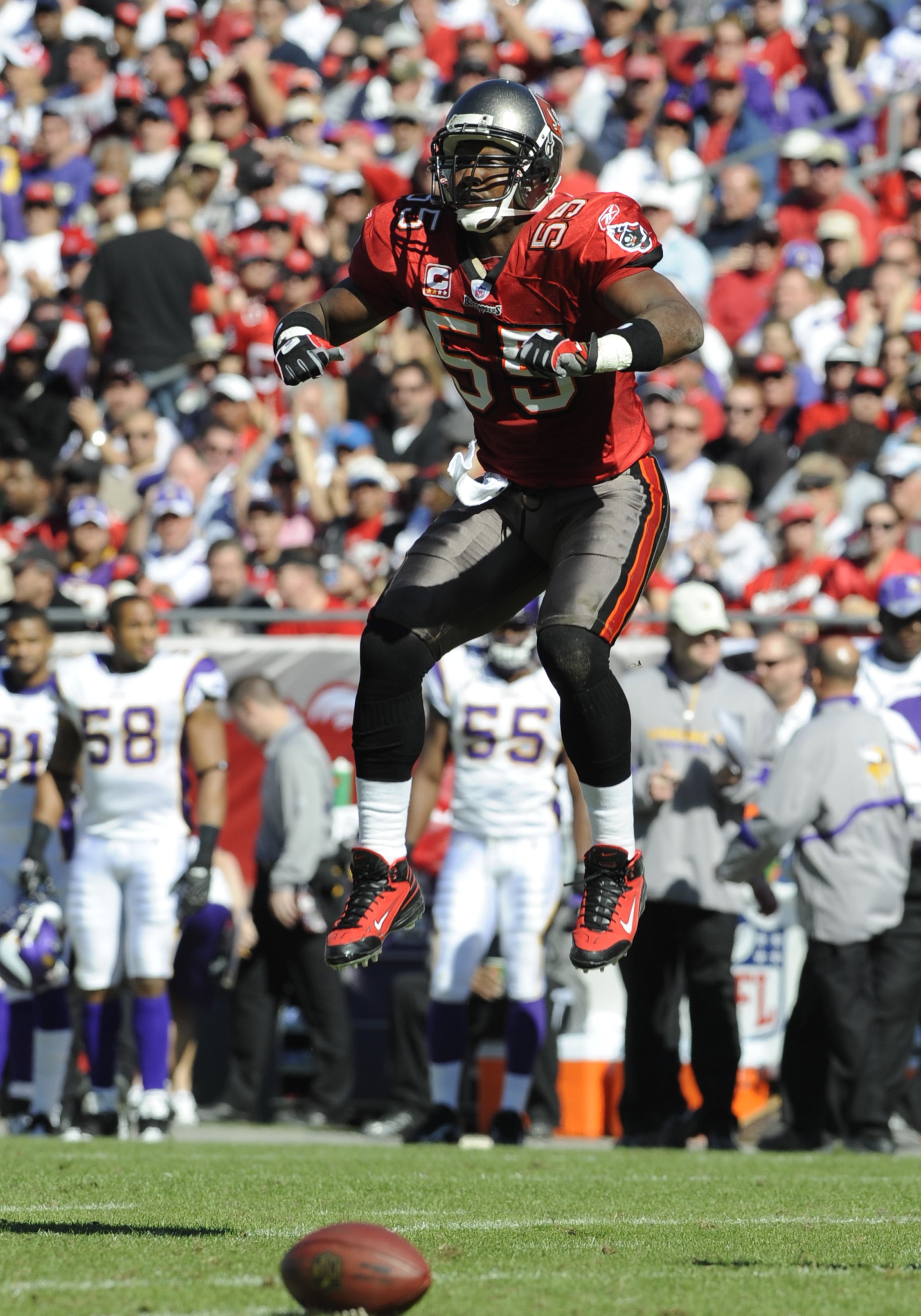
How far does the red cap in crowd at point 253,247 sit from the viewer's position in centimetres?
1304

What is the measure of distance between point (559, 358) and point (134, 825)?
14.7 feet

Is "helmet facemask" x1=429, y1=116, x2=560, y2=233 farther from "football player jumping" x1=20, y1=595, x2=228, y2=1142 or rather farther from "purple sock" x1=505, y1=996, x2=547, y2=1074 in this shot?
"purple sock" x1=505, y1=996, x2=547, y2=1074

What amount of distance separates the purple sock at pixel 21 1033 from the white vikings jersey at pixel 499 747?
7.25 ft

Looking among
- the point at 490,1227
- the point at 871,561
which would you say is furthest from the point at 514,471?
the point at 871,561

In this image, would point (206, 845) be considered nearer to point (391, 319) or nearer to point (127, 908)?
point (127, 908)

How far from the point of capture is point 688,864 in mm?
8281

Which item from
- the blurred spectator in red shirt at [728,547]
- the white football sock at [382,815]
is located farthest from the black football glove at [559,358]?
the blurred spectator in red shirt at [728,547]

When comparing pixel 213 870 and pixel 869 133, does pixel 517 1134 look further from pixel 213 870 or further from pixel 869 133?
pixel 869 133

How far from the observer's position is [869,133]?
45.3 feet

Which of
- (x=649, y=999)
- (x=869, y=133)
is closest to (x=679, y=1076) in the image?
(x=649, y=999)

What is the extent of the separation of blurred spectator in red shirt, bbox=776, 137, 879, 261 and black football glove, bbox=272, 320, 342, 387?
8271 millimetres

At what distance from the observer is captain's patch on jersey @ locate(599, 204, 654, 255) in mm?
4805

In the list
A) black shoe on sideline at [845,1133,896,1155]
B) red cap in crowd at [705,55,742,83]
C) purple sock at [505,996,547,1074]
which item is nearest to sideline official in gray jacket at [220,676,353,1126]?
purple sock at [505,996,547,1074]

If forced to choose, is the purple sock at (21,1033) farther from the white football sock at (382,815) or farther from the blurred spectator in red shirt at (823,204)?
the blurred spectator in red shirt at (823,204)
